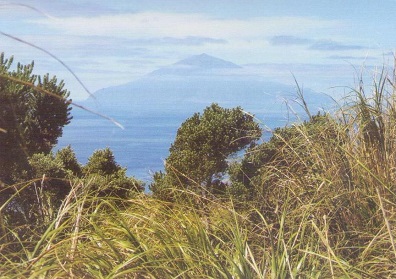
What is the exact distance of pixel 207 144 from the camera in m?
14.4

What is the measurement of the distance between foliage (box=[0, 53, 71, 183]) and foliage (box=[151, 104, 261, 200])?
2.42m

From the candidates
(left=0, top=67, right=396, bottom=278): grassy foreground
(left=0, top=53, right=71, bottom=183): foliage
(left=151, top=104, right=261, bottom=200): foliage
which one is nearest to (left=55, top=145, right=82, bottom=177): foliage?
(left=0, top=53, right=71, bottom=183): foliage

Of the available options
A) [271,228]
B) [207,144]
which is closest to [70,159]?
[207,144]

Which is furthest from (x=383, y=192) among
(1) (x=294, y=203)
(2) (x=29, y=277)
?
(2) (x=29, y=277)

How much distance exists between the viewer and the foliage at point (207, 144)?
1421 cm

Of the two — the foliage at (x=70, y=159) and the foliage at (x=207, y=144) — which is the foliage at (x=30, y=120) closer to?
the foliage at (x=70, y=159)

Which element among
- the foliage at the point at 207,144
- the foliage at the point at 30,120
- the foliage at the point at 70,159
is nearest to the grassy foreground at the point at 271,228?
the foliage at the point at 30,120

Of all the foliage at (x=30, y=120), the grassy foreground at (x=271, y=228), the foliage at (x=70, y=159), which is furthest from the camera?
the foliage at (x=70, y=159)

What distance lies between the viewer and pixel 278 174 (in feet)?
15.5

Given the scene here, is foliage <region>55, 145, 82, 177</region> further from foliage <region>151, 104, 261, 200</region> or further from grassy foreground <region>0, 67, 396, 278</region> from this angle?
grassy foreground <region>0, 67, 396, 278</region>

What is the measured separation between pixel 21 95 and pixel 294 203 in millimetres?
8146

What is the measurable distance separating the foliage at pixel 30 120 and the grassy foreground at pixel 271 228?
6.04 meters

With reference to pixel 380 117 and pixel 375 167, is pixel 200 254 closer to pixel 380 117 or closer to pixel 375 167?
pixel 375 167

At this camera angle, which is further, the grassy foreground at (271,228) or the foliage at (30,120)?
the foliage at (30,120)
